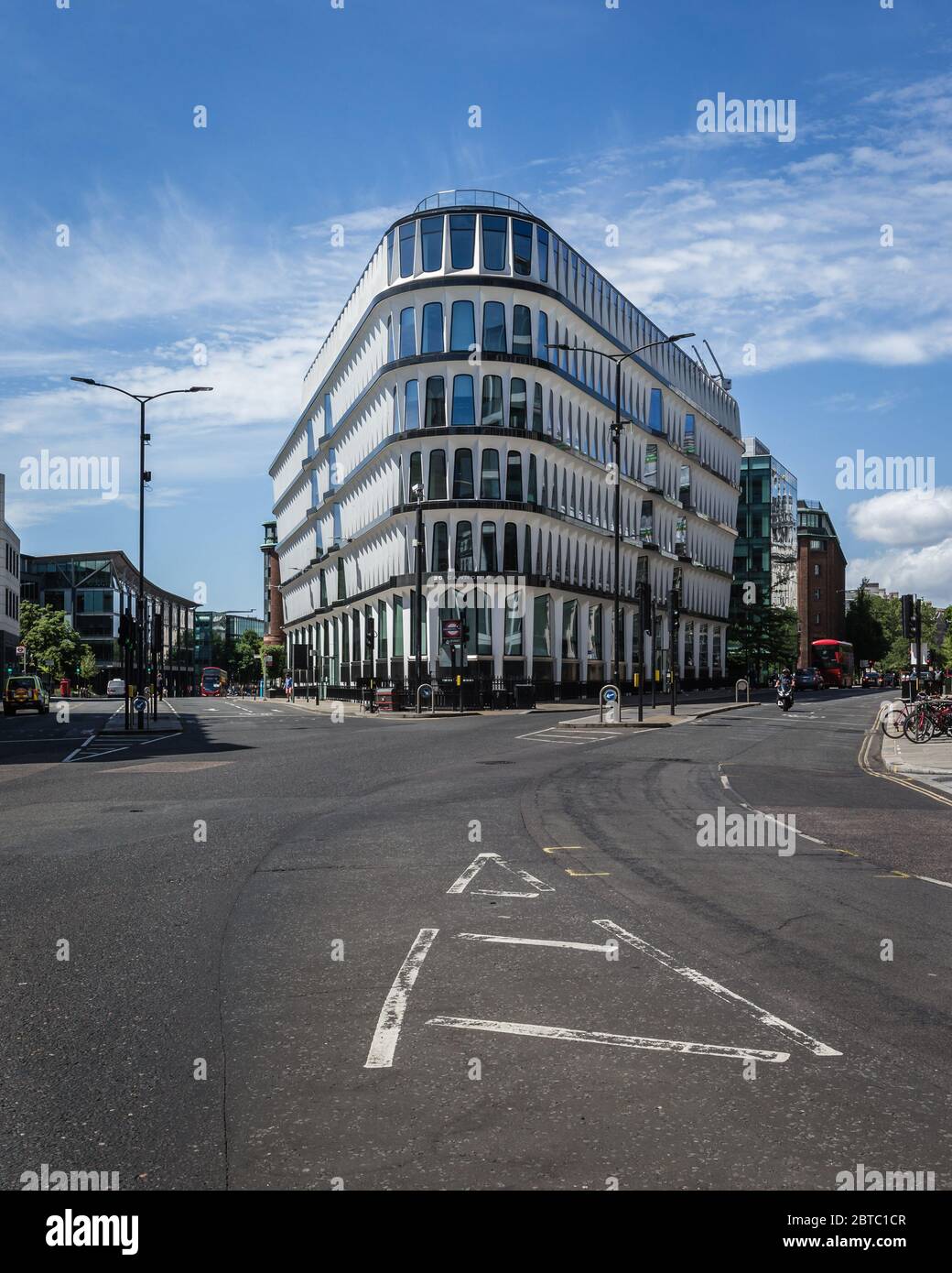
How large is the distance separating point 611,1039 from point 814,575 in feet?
520

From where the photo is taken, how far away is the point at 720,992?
5.92 meters

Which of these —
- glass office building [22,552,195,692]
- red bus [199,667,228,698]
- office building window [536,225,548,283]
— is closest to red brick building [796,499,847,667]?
red bus [199,667,228,698]

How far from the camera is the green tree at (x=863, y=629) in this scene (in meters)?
173

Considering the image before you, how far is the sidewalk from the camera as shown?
18.8m

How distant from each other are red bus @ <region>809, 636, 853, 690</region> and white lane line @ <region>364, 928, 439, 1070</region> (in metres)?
91.8

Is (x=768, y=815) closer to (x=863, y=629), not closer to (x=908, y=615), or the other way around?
(x=908, y=615)

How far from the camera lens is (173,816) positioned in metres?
13.3

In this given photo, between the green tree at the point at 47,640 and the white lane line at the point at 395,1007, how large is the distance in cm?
10617

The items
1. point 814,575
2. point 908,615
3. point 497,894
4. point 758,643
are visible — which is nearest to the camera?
point 497,894

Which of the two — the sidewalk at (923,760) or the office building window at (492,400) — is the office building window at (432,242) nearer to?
the office building window at (492,400)

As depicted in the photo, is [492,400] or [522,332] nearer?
[492,400]

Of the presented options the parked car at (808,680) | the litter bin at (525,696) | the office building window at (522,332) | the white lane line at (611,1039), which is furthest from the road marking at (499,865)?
the parked car at (808,680)

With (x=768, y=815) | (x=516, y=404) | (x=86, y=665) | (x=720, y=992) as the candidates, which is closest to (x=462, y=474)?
(x=516, y=404)
